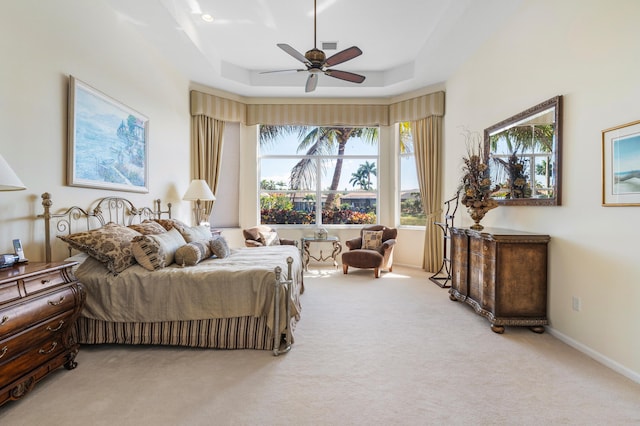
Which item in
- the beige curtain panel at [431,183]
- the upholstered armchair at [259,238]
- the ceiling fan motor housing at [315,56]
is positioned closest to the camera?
the ceiling fan motor housing at [315,56]

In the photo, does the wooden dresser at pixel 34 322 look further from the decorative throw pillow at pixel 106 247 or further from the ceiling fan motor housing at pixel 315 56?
the ceiling fan motor housing at pixel 315 56

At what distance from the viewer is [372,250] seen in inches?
220

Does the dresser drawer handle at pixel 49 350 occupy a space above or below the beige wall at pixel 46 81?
below

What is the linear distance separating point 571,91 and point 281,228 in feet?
16.0

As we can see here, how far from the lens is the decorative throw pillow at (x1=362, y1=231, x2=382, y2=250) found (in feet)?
18.6

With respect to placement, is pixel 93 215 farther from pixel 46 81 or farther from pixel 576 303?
pixel 576 303

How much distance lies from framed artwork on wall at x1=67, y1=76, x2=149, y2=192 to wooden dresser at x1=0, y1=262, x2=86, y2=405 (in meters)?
1.14

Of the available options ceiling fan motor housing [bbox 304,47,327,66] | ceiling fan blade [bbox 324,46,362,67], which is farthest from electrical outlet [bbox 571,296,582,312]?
ceiling fan motor housing [bbox 304,47,327,66]

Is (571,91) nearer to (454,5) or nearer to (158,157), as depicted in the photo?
(454,5)

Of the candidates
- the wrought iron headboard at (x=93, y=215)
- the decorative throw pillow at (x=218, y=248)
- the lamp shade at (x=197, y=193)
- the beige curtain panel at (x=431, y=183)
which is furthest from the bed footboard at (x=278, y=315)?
the beige curtain panel at (x=431, y=183)

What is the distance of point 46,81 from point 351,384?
3411 mm

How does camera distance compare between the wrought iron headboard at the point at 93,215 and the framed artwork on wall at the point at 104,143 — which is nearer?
the wrought iron headboard at the point at 93,215

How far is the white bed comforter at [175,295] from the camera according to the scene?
2.61 meters

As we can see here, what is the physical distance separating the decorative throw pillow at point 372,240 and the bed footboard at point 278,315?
3149 mm
